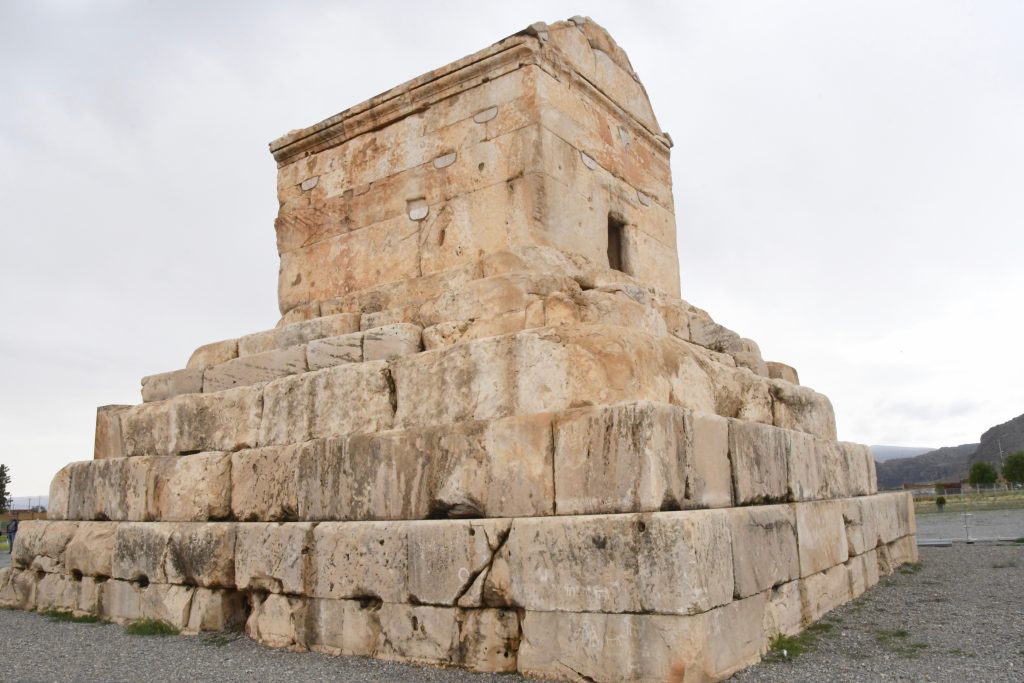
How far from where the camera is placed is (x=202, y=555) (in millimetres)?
5949

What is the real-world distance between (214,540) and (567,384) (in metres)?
3.07

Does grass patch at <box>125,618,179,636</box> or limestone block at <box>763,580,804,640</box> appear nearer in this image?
limestone block at <box>763,580,804,640</box>

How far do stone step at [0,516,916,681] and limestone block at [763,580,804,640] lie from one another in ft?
0.04

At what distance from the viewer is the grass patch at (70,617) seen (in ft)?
21.9

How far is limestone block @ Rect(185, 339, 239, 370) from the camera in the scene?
705 cm

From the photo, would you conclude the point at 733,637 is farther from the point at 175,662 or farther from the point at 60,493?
the point at 60,493

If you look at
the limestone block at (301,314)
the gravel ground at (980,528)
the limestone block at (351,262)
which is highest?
the limestone block at (351,262)

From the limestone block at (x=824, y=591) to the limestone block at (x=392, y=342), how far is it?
3.11m

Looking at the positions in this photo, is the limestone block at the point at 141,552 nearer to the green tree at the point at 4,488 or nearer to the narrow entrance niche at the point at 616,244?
the narrow entrance niche at the point at 616,244

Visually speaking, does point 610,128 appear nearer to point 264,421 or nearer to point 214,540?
point 264,421

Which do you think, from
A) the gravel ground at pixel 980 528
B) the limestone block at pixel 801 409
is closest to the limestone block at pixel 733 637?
the limestone block at pixel 801 409

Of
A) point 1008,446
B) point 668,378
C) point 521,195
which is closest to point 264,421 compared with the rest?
point 521,195

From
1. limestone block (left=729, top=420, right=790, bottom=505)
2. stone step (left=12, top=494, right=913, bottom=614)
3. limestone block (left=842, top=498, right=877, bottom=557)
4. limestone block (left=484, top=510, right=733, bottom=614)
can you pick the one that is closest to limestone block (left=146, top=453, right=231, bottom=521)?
stone step (left=12, top=494, right=913, bottom=614)

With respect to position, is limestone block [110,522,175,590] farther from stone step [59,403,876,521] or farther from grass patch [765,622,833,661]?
grass patch [765,622,833,661]
